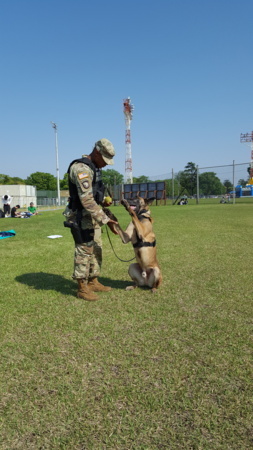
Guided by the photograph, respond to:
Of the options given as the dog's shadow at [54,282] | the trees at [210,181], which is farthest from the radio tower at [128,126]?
the dog's shadow at [54,282]

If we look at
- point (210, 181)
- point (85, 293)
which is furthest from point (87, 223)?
point (210, 181)

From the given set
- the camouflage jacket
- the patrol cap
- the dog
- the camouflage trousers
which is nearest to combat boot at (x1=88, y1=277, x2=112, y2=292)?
the camouflage trousers

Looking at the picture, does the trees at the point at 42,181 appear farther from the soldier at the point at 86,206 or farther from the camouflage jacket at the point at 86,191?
the camouflage jacket at the point at 86,191

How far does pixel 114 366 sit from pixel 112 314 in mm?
1118

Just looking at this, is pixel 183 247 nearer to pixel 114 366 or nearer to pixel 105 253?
pixel 105 253

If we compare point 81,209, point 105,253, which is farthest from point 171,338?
point 105,253

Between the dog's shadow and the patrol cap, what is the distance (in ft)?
7.33

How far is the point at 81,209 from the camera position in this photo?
164 inches

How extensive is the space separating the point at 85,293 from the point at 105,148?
7.22ft

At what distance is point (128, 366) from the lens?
2504mm

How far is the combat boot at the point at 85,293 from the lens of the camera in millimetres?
4137

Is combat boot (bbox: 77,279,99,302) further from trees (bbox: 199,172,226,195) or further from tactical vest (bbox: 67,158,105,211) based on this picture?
trees (bbox: 199,172,226,195)

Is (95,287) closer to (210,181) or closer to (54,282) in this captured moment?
(54,282)

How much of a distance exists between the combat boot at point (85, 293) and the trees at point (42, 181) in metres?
102
